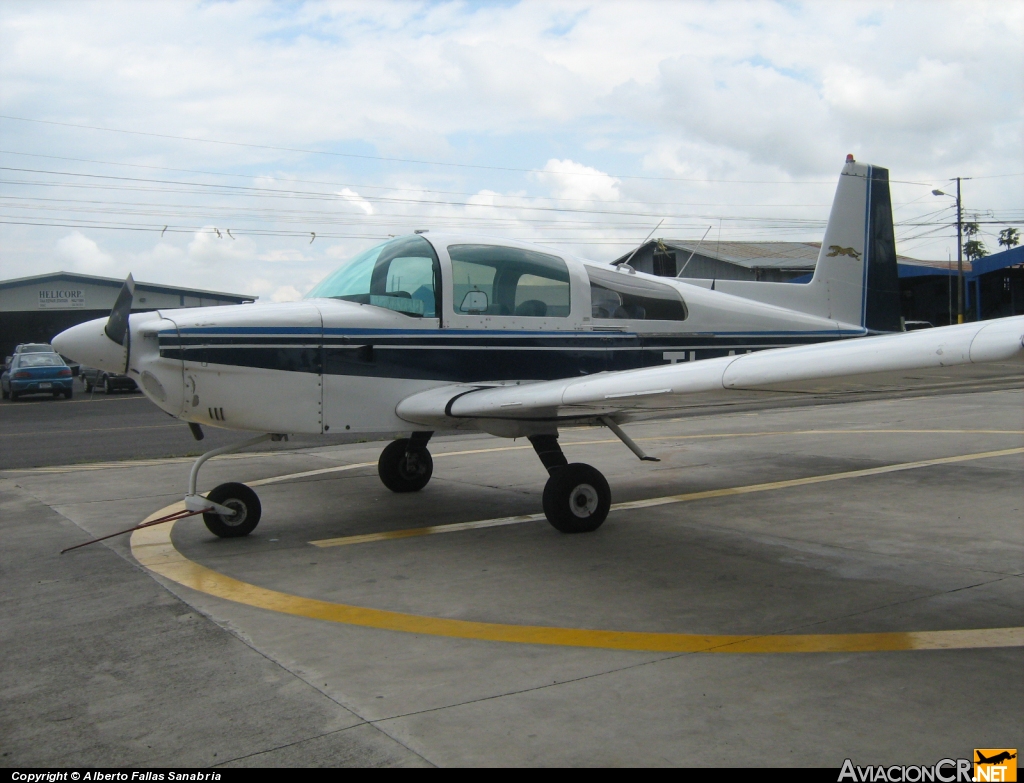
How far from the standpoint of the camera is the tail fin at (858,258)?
933 centimetres

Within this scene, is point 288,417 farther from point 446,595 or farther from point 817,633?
point 817,633

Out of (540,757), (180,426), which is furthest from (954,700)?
(180,426)

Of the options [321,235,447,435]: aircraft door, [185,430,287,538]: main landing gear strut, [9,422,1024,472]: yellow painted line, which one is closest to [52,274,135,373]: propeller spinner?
[185,430,287,538]: main landing gear strut

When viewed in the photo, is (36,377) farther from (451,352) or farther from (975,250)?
(975,250)

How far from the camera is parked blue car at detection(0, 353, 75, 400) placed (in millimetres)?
28047

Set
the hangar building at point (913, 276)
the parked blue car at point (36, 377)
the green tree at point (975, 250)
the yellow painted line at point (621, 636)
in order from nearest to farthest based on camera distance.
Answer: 1. the yellow painted line at point (621, 636)
2. the parked blue car at point (36, 377)
3. the hangar building at point (913, 276)
4. the green tree at point (975, 250)

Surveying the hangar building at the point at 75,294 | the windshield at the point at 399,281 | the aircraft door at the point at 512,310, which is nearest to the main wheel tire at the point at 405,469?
the aircraft door at the point at 512,310

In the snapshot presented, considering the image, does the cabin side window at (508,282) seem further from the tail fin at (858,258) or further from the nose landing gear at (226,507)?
the tail fin at (858,258)

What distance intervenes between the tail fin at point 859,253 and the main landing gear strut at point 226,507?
6.19 m

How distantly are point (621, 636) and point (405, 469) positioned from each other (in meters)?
4.73

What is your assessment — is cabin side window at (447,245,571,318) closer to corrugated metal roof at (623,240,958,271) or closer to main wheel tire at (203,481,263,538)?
main wheel tire at (203,481,263,538)

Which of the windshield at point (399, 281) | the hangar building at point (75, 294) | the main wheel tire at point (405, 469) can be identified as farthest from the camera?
the hangar building at point (75, 294)

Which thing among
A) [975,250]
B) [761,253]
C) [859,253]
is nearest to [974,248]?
[975,250]

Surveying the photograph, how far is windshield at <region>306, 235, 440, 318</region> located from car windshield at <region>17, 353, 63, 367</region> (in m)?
25.6
